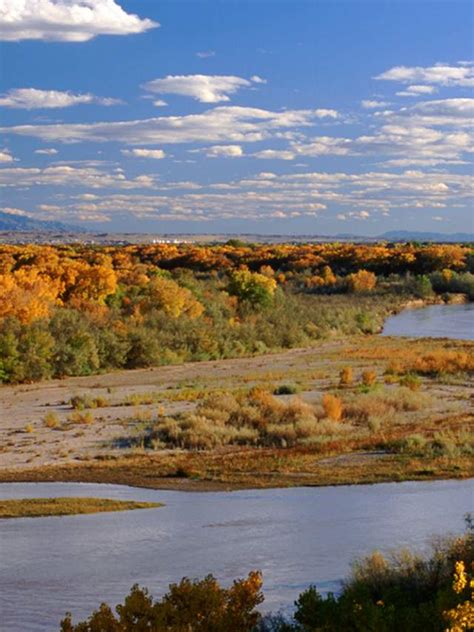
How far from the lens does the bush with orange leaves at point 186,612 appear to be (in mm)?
8828

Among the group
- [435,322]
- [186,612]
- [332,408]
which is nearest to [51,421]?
[332,408]

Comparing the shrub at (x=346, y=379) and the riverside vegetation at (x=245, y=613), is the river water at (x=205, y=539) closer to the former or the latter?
the riverside vegetation at (x=245, y=613)

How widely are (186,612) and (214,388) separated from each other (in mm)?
25823

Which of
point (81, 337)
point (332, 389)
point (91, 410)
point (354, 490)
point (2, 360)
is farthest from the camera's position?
point (81, 337)

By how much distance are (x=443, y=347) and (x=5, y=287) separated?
65.3ft

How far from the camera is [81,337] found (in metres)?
40.2

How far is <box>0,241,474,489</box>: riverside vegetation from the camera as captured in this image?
76.5ft

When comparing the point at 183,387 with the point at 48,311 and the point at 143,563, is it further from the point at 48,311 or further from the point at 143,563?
the point at 143,563

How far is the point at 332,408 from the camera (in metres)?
28.2

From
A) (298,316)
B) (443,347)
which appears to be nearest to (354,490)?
(443,347)

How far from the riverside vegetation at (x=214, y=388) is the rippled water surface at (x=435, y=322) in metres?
1.80

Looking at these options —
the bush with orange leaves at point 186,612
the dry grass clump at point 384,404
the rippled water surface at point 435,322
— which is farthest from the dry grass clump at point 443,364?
the bush with orange leaves at point 186,612

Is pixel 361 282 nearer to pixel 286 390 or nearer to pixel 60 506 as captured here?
pixel 286 390

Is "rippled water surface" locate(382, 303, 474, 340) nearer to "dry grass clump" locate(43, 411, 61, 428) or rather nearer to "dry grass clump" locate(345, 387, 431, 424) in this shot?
"dry grass clump" locate(345, 387, 431, 424)
